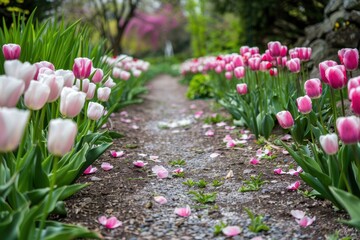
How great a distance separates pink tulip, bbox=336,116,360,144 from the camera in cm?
154

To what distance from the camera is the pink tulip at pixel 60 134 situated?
→ 52.4 inches

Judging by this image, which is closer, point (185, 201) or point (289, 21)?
point (185, 201)

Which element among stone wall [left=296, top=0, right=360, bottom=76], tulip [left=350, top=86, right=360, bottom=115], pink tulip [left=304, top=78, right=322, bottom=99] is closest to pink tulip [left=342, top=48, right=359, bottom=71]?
pink tulip [left=304, top=78, right=322, bottom=99]

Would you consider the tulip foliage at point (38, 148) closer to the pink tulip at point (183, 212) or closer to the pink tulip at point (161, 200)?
the pink tulip at point (161, 200)

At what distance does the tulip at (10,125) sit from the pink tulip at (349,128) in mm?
1098

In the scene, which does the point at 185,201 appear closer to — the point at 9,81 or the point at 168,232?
the point at 168,232

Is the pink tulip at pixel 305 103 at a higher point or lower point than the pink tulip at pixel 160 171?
higher

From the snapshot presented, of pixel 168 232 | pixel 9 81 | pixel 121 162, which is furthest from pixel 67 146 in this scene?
pixel 121 162

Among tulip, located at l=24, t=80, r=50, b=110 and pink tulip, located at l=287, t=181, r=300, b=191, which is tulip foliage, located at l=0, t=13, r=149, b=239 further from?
pink tulip, located at l=287, t=181, r=300, b=191

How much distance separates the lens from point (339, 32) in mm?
4824

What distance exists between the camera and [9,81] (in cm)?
138

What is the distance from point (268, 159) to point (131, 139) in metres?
1.36

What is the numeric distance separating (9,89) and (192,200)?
124cm

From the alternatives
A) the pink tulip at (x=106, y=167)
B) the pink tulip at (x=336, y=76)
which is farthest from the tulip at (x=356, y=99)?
the pink tulip at (x=106, y=167)
